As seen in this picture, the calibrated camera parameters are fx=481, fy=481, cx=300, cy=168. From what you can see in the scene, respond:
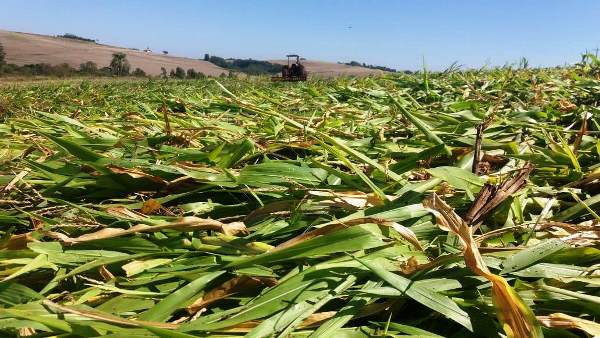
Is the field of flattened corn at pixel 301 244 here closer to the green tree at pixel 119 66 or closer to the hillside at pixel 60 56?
the green tree at pixel 119 66

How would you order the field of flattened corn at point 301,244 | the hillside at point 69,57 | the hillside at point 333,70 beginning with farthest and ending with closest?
1. the hillside at point 69,57
2. the hillside at point 333,70
3. the field of flattened corn at point 301,244

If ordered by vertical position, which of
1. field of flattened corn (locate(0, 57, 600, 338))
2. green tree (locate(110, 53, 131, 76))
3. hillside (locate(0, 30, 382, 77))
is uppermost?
hillside (locate(0, 30, 382, 77))

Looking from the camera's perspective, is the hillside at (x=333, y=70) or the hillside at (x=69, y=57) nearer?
the hillside at (x=333, y=70)

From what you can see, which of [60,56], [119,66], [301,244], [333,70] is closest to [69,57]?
[60,56]

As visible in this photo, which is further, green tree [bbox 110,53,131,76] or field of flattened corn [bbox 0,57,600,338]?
green tree [bbox 110,53,131,76]

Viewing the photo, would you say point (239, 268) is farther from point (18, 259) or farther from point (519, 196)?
point (519, 196)

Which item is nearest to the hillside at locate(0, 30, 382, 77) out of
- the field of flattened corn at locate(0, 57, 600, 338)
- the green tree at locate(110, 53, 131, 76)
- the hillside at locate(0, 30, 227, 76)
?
the hillside at locate(0, 30, 227, 76)

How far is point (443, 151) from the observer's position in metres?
1.46

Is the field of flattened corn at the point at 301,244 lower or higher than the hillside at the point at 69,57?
lower

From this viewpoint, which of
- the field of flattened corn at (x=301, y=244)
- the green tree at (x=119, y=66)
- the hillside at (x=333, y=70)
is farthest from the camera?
the green tree at (x=119, y=66)

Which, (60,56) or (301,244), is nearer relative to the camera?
(301,244)

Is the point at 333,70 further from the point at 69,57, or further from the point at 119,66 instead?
the point at 69,57

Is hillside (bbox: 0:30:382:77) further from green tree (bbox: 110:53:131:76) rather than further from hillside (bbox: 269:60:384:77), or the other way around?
green tree (bbox: 110:53:131:76)

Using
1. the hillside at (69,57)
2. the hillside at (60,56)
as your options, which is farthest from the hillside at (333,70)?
the hillside at (60,56)
